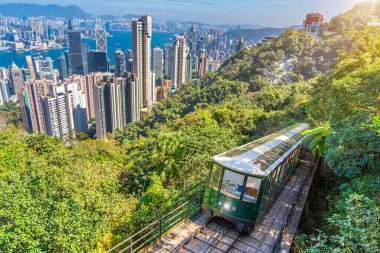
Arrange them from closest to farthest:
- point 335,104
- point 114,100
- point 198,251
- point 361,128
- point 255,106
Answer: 1. point 198,251
2. point 361,128
3. point 335,104
4. point 255,106
5. point 114,100

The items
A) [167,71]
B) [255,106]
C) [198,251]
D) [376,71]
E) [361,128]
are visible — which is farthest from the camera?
[167,71]

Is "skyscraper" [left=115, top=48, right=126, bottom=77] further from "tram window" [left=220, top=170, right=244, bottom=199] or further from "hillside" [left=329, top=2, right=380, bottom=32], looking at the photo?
"tram window" [left=220, top=170, right=244, bottom=199]

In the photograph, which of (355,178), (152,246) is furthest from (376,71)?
(152,246)

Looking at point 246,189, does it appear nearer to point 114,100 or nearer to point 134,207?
point 134,207

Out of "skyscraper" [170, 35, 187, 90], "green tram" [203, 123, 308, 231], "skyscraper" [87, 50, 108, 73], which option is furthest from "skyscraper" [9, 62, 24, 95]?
"green tram" [203, 123, 308, 231]

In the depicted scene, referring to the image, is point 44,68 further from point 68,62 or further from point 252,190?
point 252,190

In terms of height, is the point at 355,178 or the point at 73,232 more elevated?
the point at 355,178

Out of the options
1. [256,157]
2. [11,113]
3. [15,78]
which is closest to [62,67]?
[15,78]

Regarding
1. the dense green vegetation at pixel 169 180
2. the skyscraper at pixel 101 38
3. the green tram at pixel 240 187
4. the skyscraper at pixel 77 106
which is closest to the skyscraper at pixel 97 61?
the skyscraper at pixel 101 38
